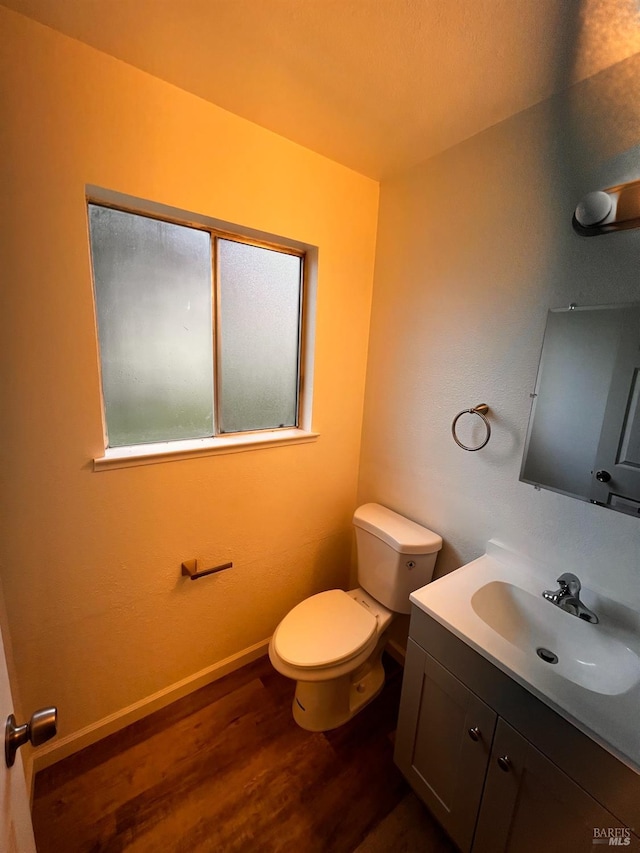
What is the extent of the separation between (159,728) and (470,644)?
4.50 feet

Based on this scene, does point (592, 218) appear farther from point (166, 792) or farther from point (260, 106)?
point (166, 792)

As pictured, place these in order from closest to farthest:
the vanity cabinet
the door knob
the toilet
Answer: the door knob
the vanity cabinet
the toilet

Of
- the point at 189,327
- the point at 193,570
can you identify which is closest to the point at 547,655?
the point at 193,570

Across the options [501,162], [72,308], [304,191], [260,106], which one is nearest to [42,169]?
[72,308]

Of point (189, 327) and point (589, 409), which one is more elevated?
point (189, 327)

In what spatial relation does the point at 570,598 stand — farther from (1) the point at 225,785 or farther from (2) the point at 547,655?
(1) the point at 225,785

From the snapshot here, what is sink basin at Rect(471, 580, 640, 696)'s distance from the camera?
3.15 feet

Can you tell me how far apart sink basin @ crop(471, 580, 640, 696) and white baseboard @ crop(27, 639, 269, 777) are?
1204mm

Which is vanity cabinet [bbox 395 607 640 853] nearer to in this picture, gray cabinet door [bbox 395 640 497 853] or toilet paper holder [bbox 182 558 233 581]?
gray cabinet door [bbox 395 640 497 853]

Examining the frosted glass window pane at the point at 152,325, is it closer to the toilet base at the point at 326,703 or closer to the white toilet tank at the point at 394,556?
the white toilet tank at the point at 394,556

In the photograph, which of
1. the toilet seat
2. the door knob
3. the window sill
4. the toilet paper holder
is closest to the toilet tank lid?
the toilet seat

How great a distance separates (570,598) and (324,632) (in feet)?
2.95

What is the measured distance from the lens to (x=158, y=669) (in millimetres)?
1481

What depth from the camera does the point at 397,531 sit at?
155cm
